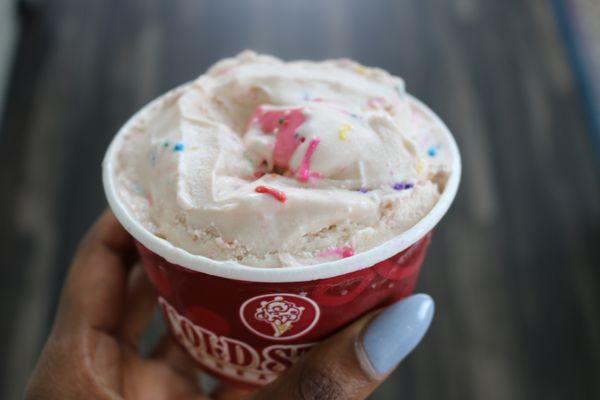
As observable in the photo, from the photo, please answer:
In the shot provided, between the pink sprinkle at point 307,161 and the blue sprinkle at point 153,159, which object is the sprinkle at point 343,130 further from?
the blue sprinkle at point 153,159

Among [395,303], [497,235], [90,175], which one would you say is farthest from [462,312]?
[90,175]

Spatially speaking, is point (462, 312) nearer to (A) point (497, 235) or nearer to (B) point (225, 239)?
(A) point (497, 235)

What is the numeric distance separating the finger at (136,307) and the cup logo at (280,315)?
0.40 meters

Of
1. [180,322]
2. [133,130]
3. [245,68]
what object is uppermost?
[245,68]

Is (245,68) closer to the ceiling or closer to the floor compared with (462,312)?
closer to the ceiling

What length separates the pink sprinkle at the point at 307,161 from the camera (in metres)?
0.77

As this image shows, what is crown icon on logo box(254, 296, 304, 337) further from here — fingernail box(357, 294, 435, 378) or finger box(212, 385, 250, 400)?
finger box(212, 385, 250, 400)

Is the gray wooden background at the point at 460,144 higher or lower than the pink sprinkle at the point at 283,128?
lower

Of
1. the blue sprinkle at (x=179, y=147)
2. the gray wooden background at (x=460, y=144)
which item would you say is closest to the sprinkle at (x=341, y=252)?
the blue sprinkle at (x=179, y=147)

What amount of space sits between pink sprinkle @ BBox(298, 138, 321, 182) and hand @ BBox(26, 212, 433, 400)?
20 centimetres

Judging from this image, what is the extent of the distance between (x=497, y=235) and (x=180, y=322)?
1229 millimetres

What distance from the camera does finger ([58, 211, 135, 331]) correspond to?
99 centimetres

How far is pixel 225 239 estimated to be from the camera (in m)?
0.73

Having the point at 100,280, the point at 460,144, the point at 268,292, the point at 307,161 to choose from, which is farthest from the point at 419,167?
the point at 460,144
